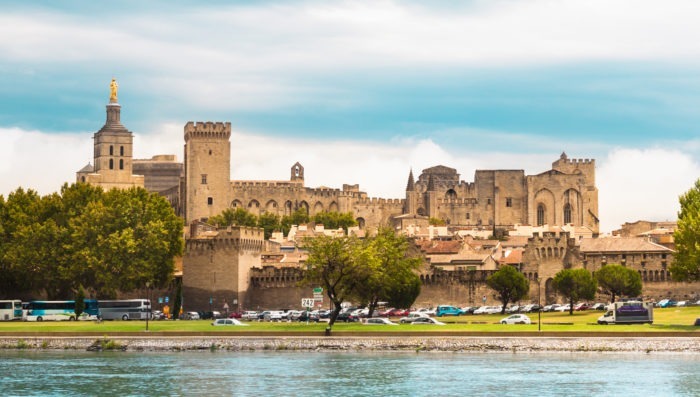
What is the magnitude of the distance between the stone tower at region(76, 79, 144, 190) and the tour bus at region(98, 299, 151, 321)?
70636mm

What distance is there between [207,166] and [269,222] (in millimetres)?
11674

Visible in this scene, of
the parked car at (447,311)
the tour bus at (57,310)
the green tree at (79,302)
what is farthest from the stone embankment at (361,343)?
the parked car at (447,311)

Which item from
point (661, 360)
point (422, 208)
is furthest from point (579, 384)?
point (422, 208)

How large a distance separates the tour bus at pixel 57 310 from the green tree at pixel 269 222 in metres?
67.2

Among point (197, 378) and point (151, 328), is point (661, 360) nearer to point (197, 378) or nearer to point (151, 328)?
point (197, 378)

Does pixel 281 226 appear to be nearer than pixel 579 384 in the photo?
No

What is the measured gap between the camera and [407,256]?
115 metres

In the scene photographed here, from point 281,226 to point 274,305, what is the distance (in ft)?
200

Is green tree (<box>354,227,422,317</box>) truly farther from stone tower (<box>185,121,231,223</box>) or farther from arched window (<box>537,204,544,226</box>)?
arched window (<box>537,204,544,226</box>)

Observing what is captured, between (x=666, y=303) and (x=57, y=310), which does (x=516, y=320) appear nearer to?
(x=666, y=303)

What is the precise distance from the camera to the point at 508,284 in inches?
4232

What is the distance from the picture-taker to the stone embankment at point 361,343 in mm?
78188

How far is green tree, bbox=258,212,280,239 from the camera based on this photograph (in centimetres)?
17435

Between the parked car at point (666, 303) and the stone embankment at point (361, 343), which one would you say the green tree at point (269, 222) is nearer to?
the parked car at point (666, 303)
